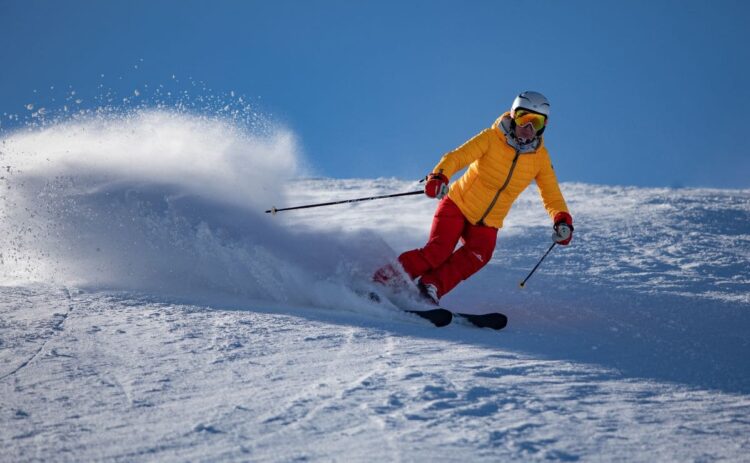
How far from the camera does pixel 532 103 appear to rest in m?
5.09

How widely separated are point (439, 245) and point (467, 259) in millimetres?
257

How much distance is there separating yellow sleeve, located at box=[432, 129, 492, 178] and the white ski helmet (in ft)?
0.99

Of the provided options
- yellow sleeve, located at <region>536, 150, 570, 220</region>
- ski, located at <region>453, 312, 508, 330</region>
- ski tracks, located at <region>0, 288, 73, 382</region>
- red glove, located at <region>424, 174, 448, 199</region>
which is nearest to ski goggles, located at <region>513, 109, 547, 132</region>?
yellow sleeve, located at <region>536, 150, 570, 220</region>

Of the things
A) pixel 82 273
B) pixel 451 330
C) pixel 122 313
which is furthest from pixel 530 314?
pixel 82 273

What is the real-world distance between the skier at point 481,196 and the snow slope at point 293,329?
Answer: 42 centimetres

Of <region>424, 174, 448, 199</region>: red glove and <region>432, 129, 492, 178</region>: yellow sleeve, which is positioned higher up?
<region>432, 129, 492, 178</region>: yellow sleeve

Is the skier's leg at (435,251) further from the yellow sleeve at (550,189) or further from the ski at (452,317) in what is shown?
the yellow sleeve at (550,189)

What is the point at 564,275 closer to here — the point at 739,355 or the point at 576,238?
the point at 576,238

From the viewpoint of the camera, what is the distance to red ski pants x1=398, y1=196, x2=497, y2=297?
5.32 metres

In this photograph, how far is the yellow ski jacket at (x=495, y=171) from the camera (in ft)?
17.1

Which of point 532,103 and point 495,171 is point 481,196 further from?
point 532,103

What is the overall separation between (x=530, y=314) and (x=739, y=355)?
5.22ft

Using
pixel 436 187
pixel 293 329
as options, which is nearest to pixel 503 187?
pixel 436 187

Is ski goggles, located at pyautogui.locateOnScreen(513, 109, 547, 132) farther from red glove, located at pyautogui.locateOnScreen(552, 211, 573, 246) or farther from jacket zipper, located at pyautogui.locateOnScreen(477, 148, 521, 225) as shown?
red glove, located at pyautogui.locateOnScreen(552, 211, 573, 246)
